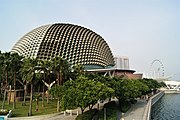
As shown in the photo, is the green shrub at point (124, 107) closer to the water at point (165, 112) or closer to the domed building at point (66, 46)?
the water at point (165, 112)

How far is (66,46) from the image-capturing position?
304 feet

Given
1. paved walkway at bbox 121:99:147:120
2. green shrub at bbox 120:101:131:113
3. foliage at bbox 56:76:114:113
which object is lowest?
paved walkway at bbox 121:99:147:120

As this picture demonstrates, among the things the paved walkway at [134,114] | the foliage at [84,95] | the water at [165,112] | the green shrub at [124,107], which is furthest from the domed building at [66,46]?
the foliage at [84,95]

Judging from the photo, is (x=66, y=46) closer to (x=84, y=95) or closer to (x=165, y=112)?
(x=165, y=112)


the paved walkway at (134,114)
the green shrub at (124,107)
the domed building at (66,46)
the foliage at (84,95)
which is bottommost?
the paved walkway at (134,114)

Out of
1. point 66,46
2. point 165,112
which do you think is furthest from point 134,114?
point 66,46

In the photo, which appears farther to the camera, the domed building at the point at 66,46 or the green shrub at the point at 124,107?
the domed building at the point at 66,46

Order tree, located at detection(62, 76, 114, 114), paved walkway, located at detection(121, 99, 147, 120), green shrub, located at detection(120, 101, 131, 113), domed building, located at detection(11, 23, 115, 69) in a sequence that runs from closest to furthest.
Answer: tree, located at detection(62, 76, 114, 114)
paved walkway, located at detection(121, 99, 147, 120)
green shrub, located at detection(120, 101, 131, 113)
domed building, located at detection(11, 23, 115, 69)

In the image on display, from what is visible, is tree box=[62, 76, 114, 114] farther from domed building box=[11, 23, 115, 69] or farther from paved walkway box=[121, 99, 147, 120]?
domed building box=[11, 23, 115, 69]

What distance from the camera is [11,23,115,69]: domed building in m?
88.4

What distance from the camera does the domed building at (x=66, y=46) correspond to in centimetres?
8844

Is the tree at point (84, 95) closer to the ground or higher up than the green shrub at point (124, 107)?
higher up

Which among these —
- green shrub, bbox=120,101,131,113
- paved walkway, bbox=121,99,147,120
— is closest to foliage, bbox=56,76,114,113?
paved walkway, bbox=121,99,147,120

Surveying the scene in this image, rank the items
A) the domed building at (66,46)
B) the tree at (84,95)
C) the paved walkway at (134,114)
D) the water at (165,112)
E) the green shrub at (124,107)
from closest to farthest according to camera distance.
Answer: the tree at (84,95) < the paved walkway at (134,114) < the green shrub at (124,107) < the water at (165,112) < the domed building at (66,46)
